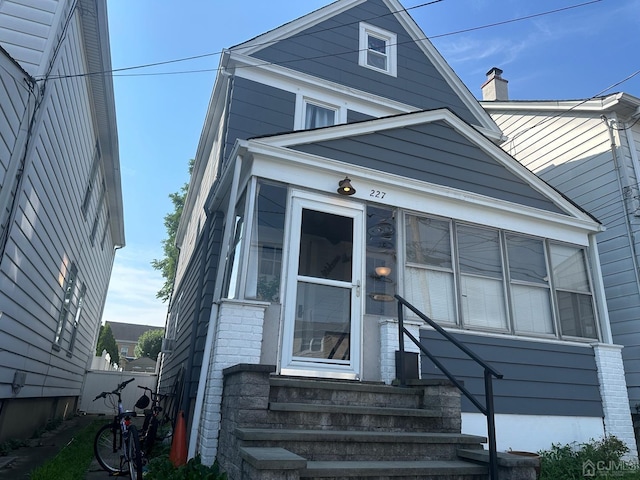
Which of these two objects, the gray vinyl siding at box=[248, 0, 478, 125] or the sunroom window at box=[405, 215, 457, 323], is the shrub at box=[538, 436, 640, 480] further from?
the gray vinyl siding at box=[248, 0, 478, 125]

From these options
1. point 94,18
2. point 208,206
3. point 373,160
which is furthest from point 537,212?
point 94,18

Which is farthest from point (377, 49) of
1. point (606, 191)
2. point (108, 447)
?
point (108, 447)

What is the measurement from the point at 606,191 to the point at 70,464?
9472mm

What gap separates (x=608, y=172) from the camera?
26.9ft

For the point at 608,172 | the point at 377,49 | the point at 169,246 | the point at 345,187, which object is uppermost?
the point at 169,246

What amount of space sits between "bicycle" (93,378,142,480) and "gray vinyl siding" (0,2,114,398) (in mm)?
1493

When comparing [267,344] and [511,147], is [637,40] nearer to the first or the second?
[511,147]

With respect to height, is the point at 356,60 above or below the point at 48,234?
above

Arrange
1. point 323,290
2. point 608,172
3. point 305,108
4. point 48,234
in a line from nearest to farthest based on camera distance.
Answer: point 323,290
point 48,234
point 305,108
point 608,172

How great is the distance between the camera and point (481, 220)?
6.03 metres

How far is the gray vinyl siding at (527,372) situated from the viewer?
5.25 metres

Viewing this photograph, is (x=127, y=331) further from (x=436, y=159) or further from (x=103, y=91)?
(x=436, y=159)

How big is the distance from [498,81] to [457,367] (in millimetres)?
9742

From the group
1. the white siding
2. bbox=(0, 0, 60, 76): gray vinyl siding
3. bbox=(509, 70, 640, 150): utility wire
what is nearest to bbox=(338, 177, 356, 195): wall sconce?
the white siding
